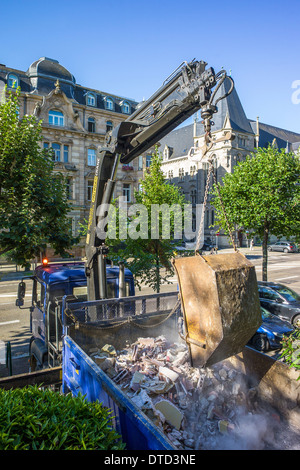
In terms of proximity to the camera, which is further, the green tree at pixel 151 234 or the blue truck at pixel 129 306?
the green tree at pixel 151 234

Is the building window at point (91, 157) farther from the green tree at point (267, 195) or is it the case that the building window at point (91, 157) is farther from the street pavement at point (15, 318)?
the green tree at point (267, 195)

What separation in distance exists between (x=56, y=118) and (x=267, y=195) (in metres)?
24.1

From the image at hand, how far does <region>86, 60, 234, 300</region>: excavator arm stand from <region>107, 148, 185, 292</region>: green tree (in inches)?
199

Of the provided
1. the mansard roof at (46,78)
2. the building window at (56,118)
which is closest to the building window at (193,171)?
the mansard roof at (46,78)

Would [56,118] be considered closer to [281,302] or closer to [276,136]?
[281,302]

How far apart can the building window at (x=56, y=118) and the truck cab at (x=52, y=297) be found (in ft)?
87.7

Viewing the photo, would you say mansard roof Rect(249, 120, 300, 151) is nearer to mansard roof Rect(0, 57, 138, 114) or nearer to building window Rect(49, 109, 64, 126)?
mansard roof Rect(0, 57, 138, 114)

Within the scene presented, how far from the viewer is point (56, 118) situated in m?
Answer: 30.8

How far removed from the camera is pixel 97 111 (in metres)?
33.2

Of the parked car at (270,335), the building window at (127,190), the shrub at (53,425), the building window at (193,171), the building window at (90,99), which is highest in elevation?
the building window at (90,99)

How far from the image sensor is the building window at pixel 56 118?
3052cm

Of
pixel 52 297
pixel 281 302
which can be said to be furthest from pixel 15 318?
pixel 281 302

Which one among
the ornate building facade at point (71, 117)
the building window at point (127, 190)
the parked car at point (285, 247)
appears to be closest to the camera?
the ornate building facade at point (71, 117)
